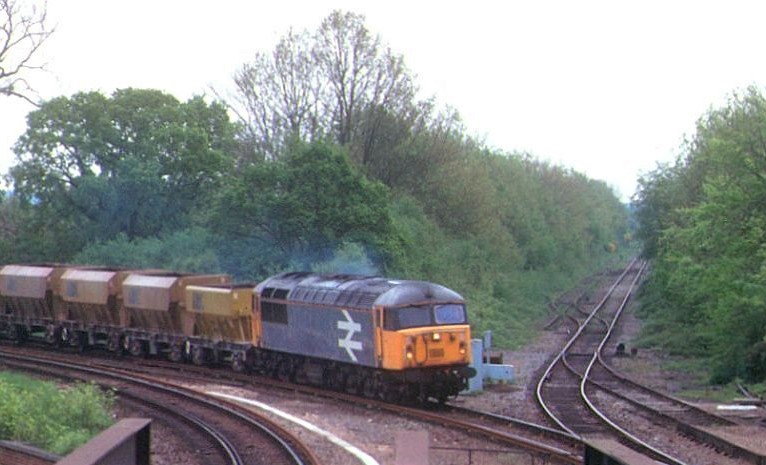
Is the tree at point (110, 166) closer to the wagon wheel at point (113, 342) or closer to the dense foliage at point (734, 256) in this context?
the wagon wheel at point (113, 342)

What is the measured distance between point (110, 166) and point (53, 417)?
3355 centimetres

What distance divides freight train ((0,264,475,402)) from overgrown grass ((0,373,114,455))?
5641 millimetres

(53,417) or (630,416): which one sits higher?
(53,417)

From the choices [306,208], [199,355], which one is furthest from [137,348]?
[306,208]

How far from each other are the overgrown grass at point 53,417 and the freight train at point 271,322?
18.5 ft

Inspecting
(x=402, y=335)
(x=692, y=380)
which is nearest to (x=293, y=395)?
(x=402, y=335)

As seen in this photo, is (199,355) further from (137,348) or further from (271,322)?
(271,322)

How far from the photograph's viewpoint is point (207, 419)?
846 inches

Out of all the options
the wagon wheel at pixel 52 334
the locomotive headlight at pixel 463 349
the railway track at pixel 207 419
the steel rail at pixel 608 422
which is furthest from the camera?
the wagon wheel at pixel 52 334

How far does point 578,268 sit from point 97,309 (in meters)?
65.5

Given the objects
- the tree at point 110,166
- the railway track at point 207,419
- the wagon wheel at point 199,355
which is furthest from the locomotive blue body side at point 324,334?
the tree at point 110,166

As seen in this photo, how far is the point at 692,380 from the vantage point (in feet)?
99.9

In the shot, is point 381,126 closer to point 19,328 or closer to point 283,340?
point 19,328

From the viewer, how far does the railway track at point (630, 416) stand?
1736 cm
